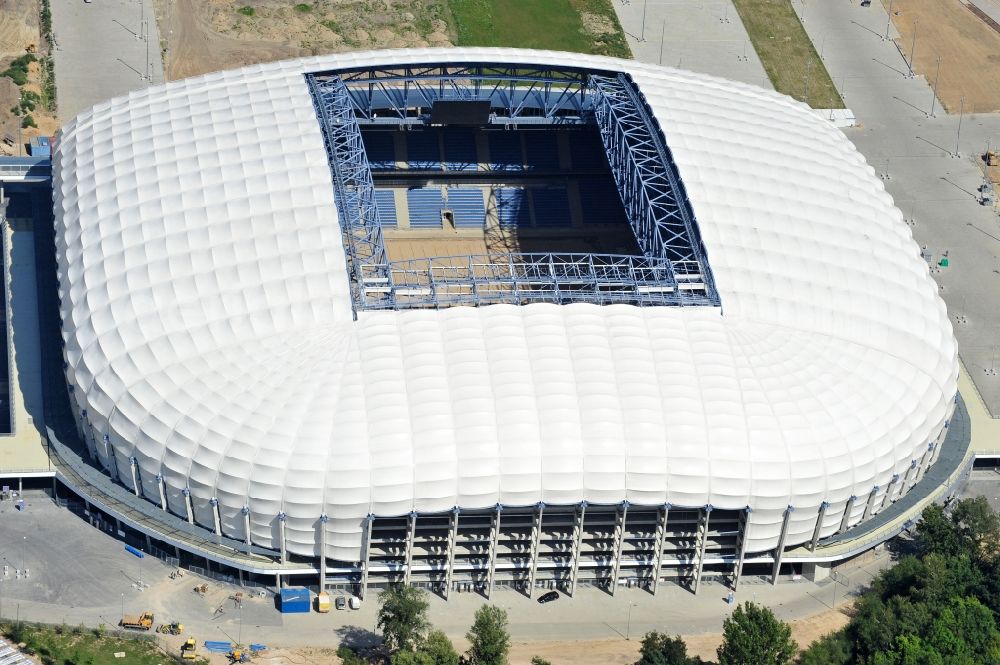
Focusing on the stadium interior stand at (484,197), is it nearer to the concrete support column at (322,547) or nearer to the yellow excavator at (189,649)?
the concrete support column at (322,547)

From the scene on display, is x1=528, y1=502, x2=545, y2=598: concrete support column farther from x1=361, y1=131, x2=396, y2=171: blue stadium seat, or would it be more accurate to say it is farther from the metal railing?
x1=361, y1=131, x2=396, y2=171: blue stadium seat

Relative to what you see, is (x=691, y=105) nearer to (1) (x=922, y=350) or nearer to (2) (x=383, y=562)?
(1) (x=922, y=350)

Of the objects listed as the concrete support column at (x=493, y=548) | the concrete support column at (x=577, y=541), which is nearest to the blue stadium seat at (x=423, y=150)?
A: the concrete support column at (x=493, y=548)

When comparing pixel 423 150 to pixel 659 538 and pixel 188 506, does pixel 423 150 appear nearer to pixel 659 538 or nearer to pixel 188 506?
pixel 188 506

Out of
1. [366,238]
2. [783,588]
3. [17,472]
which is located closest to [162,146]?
[366,238]

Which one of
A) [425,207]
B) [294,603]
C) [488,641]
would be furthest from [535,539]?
[425,207]

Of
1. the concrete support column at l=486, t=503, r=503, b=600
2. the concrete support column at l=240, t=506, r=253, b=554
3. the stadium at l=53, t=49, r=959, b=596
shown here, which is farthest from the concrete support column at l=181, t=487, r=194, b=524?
the concrete support column at l=486, t=503, r=503, b=600
